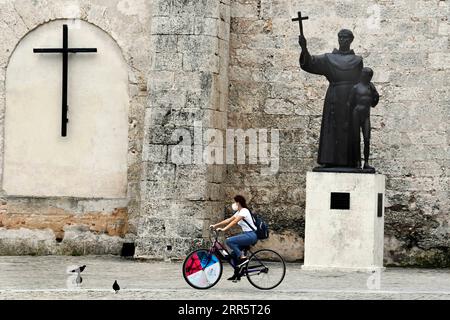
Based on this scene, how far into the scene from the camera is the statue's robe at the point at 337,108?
16.5m

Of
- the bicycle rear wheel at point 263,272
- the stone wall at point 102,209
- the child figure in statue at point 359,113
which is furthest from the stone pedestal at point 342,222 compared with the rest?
the stone wall at point 102,209

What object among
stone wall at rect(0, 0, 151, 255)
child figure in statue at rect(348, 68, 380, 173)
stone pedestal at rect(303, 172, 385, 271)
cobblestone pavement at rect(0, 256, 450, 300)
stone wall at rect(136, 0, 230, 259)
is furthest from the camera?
stone wall at rect(0, 0, 151, 255)

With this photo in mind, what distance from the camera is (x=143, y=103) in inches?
734

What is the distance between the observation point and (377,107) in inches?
719

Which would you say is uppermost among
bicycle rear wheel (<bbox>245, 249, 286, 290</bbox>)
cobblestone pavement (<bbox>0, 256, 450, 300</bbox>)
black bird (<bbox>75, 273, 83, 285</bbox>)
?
bicycle rear wheel (<bbox>245, 249, 286, 290</bbox>)

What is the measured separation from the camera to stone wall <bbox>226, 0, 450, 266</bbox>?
713 inches

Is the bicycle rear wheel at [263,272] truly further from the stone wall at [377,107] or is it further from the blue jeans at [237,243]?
the stone wall at [377,107]

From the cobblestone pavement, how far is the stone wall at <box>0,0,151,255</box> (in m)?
A: 0.59

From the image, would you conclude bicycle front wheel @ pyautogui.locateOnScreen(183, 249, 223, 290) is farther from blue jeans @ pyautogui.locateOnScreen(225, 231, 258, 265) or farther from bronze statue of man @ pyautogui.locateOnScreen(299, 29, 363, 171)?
bronze statue of man @ pyautogui.locateOnScreen(299, 29, 363, 171)

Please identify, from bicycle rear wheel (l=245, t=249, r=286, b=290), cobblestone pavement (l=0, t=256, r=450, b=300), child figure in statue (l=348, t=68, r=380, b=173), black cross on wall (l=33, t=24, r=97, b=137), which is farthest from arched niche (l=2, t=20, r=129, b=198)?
bicycle rear wheel (l=245, t=249, r=286, b=290)

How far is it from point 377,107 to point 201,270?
4.71 metres

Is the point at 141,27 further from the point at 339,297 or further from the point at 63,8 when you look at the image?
the point at 339,297

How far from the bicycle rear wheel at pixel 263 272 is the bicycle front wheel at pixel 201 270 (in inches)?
13.3

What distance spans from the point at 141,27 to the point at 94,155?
72.1 inches
